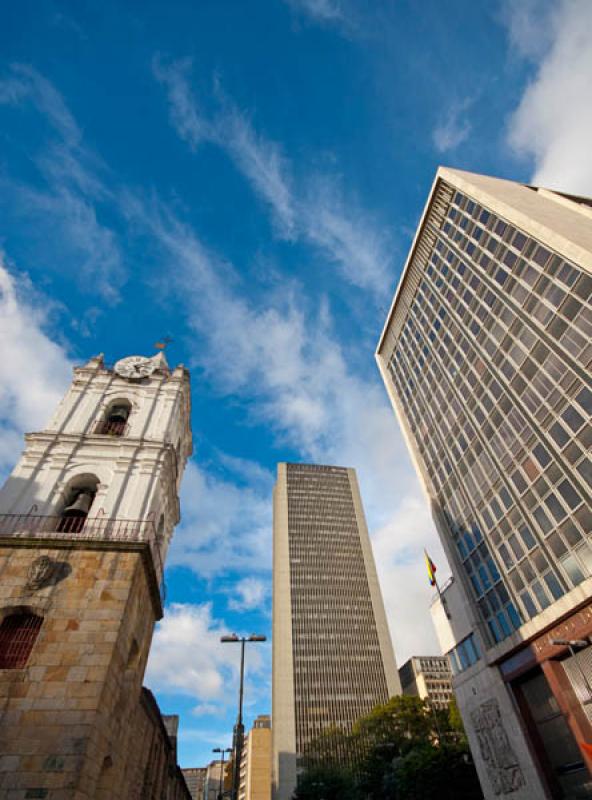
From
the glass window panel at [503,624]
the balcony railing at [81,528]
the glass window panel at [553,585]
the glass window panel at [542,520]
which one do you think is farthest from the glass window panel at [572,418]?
the balcony railing at [81,528]

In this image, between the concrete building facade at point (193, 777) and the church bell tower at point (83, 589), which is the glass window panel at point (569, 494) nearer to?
the church bell tower at point (83, 589)

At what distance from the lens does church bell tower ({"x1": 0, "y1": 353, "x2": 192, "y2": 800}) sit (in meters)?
11.1

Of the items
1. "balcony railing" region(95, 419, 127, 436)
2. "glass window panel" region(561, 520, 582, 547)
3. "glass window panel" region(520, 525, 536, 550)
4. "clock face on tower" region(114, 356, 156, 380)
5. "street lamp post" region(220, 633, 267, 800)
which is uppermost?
Answer: "clock face on tower" region(114, 356, 156, 380)

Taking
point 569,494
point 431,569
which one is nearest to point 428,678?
point 431,569

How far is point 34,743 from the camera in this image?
10844mm

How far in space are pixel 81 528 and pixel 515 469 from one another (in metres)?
24.6

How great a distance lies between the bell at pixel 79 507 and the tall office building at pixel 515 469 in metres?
21.0

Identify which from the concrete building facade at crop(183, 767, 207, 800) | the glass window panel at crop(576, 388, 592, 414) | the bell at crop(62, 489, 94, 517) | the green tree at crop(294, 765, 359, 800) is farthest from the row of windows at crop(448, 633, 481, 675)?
the concrete building facade at crop(183, 767, 207, 800)

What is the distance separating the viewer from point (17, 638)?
12.9 metres

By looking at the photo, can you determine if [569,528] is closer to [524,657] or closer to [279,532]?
[524,657]

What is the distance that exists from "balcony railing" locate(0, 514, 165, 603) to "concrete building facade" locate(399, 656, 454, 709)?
10402 centimetres

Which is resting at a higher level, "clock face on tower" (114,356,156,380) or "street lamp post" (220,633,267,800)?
"clock face on tower" (114,356,156,380)

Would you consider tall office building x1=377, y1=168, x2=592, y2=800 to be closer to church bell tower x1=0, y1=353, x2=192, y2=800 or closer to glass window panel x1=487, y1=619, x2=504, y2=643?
glass window panel x1=487, y1=619, x2=504, y2=643

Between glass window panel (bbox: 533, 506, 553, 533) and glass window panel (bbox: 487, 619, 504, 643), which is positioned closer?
glass window panel (bbox: 533, 506, 553, 533)
